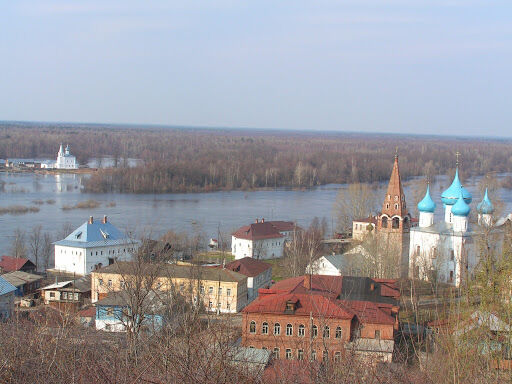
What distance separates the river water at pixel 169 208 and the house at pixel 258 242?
1.35 meters

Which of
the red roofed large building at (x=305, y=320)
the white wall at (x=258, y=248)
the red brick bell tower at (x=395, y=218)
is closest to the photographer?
the red roofed large building at (x=305, y=320)

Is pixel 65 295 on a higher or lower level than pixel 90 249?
lower

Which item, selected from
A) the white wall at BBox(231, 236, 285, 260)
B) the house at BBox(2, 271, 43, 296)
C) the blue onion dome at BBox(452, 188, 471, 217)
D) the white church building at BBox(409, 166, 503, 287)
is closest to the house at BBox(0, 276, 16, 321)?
the house at BBox(2, 271, 43, 296)

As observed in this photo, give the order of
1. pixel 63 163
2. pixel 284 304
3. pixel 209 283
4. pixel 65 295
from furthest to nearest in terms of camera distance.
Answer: pixel 63 163, pixel 65 295, pixel 209 283, pixel 284 304

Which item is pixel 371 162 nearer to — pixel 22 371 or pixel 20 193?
pixel 20 193

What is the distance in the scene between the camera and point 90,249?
11.2 metres

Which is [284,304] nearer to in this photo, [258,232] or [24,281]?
[24,281]

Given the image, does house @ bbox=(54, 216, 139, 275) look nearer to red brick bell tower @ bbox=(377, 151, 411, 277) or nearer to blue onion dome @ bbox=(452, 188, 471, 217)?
red brick bell tower @ bbox=(377, 151, 411, 277)

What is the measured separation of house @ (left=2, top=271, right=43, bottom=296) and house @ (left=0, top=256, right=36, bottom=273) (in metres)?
0.67

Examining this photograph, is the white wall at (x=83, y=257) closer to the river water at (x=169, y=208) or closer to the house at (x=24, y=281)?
the river water at (x=169, y=208)

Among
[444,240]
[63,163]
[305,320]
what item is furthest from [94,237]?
[63,163]

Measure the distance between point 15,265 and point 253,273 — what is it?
3.68 m

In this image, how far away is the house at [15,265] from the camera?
1087 cm

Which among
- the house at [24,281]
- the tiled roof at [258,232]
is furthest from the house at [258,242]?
the house at [24,281]
